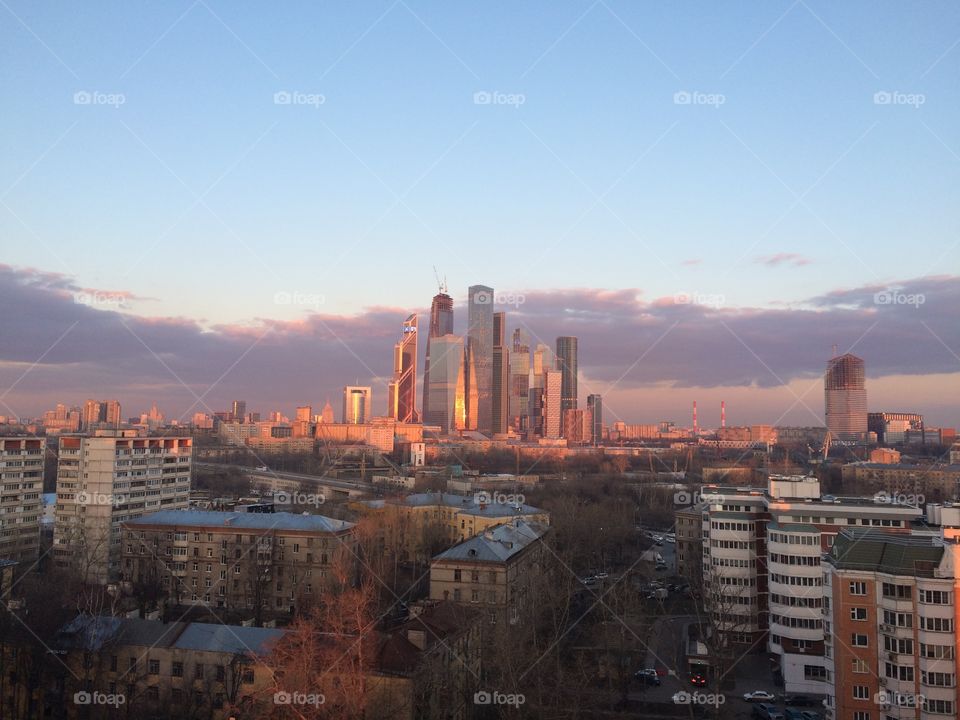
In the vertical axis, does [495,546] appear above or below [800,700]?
above

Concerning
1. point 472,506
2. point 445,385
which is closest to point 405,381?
point 445,385

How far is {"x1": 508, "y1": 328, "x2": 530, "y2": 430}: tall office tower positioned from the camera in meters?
138

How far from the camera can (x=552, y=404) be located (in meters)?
132

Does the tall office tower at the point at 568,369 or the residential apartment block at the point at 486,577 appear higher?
the tall office tower at the point at 568,369

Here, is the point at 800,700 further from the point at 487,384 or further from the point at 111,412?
the point at 487,384

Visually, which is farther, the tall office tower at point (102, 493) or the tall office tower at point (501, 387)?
the tall office tower at point (501, 387)

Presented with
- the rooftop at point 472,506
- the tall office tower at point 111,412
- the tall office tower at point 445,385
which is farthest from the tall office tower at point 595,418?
the rooftop at point 472,506

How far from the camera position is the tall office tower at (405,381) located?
424 feet

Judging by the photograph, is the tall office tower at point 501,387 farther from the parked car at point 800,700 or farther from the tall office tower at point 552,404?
the parked car at point 800,700

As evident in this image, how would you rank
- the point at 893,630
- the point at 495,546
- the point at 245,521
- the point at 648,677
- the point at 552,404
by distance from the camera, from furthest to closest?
the point at 552,404 < the point at 245,521 < the point at 495,546 < the point at 648,677 < the point at 893,630

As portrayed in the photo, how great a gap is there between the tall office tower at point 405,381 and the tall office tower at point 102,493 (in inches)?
3728

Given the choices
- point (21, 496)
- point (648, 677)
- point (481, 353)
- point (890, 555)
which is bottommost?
point (648, 677)

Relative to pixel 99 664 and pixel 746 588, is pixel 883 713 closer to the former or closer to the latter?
pixel 746 588

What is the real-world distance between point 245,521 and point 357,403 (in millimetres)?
129664
